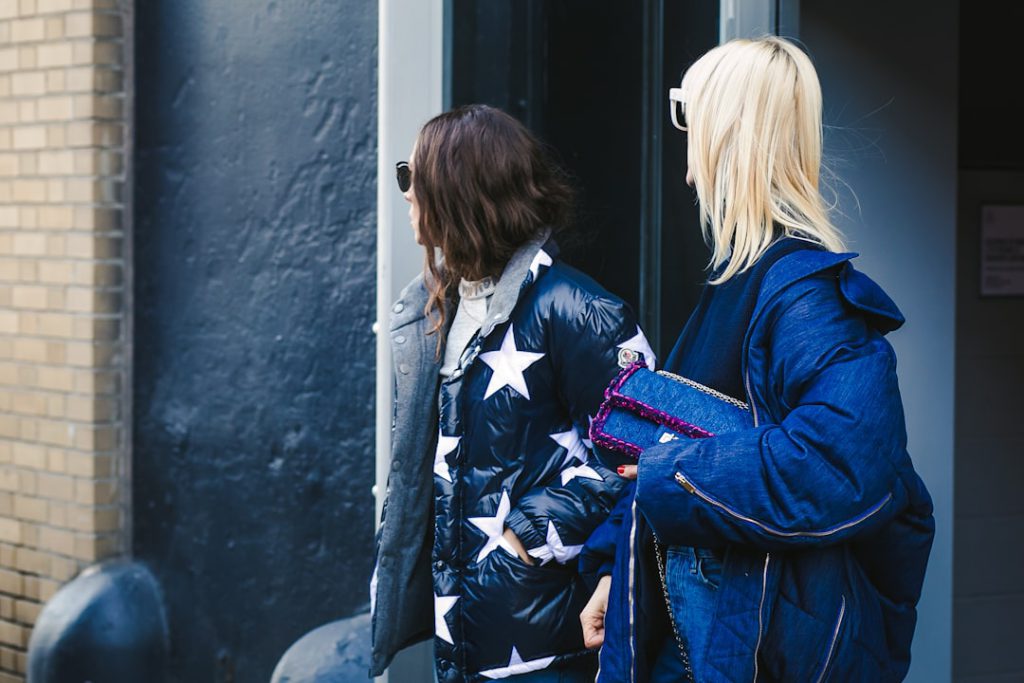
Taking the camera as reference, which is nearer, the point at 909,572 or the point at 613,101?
the point at 909,572

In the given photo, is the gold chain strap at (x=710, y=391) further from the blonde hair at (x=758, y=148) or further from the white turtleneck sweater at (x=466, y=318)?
the white turtleneck sweater at (x=466, y=318)

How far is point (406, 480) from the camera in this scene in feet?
8.99

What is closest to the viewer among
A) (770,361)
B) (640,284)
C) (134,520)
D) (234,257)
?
(770,361)

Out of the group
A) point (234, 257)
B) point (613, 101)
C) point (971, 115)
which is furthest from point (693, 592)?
point (234, 257)

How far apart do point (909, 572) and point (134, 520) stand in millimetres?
3722

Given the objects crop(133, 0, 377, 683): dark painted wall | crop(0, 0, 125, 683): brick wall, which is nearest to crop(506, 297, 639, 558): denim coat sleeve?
crop(133, 0, 377, 683): dark painted wall

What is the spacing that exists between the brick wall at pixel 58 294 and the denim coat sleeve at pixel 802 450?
11.6 ft

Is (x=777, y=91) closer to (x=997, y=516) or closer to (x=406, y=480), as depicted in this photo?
(x=406, y=480)

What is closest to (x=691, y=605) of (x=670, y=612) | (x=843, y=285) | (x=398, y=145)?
(x=670, y=612)

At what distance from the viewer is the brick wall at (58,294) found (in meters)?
4.89

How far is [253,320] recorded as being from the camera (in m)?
4.55

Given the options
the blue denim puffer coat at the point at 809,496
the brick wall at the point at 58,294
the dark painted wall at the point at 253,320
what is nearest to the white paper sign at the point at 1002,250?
the dark painted wall at the point at 253,320

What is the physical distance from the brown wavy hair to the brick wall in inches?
103

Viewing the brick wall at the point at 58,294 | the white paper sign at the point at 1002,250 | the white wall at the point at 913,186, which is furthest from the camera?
the brick wall at the point at 58,294
